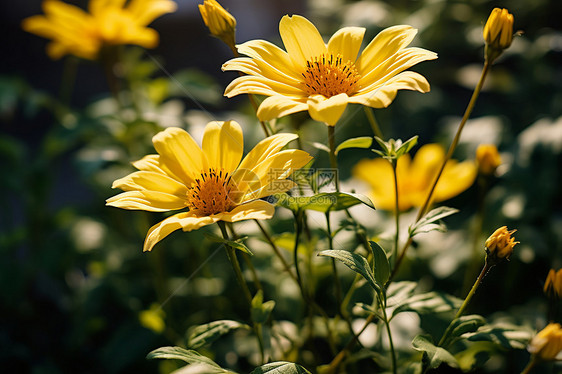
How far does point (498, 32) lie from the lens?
65cm

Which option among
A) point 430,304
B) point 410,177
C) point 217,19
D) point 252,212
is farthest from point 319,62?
point 410,177

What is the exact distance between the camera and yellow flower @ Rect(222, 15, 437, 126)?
64cm

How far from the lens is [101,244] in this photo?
1.27 m

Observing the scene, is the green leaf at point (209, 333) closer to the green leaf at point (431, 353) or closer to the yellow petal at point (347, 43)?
the green leaf at point (431, 353)

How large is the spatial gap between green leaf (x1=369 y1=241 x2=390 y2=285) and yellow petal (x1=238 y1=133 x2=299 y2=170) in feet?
0.55

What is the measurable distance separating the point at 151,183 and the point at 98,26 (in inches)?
29.5

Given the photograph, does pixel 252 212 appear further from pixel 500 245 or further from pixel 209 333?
pixel 500 245

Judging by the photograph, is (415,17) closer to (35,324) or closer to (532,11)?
(532,11)

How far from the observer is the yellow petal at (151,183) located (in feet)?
2.13

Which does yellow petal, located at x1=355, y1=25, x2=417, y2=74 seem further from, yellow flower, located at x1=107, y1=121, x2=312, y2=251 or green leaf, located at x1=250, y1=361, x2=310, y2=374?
green leaf, located at x1=250, y1=361, x2=310, y2=374

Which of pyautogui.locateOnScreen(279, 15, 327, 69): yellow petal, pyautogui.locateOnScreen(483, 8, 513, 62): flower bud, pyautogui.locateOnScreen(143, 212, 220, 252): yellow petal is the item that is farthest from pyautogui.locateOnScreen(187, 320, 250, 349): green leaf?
pyautogui.locateOnScreen(483, 8, 513, 62): flower bud

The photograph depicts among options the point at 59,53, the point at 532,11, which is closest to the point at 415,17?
the point at 532,11

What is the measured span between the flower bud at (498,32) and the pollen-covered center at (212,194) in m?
0.41

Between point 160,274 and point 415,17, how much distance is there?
1.10 metres
